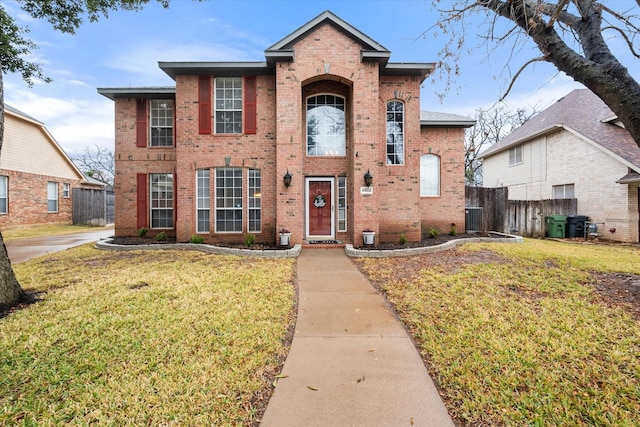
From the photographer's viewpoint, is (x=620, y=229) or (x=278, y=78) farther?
(x=620, y=229)

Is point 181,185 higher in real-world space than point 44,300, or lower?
higher

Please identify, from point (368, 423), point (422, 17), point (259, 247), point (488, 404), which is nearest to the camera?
point (368, 423)

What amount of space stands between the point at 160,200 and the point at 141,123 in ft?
9.84

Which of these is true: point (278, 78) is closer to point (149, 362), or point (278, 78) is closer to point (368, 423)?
point (149, 362)

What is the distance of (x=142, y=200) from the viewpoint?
35.0ft

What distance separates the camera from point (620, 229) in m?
10.7

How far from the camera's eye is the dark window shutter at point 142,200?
10633mm

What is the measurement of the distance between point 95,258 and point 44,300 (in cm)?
378


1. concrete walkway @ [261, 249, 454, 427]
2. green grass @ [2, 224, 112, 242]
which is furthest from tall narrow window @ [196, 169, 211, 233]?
green grass @ [2, 224, 112, 242]

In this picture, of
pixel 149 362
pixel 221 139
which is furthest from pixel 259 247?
pixel 149 362

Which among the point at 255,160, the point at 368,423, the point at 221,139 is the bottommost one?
the point at 368,423

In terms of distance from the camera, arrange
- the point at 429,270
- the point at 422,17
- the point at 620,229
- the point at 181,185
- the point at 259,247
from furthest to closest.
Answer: the point at 620,229
the point at 181,185
the point at 259,247
the point at 429,270
the point at 422,17

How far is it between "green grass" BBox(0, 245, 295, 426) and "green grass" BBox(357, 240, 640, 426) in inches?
69.8

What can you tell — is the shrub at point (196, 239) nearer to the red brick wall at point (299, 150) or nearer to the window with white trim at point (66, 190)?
the red brick wall at point (299, 150)
